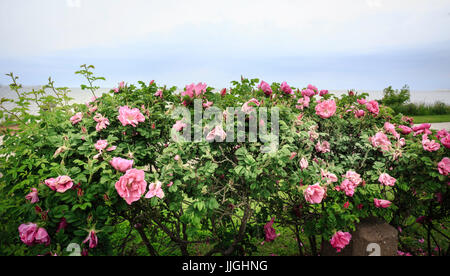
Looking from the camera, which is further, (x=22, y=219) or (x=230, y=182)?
(x=230, y=182)

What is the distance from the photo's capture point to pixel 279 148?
6.40ft

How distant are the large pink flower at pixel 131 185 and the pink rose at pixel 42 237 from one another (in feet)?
1.76

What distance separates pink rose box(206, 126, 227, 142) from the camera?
1.81 m

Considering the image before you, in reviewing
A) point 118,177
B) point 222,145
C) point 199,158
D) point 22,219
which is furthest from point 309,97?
point 22,219

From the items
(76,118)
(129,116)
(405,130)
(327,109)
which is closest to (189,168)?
(129,116)

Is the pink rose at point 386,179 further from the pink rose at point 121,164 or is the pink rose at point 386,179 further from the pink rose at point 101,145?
the pink rose at point 101,145

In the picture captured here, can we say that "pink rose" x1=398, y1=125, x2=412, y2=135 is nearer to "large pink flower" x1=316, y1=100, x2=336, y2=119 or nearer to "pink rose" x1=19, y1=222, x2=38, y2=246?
"large pink flower" x1=316, y1=100, x2=336, y2=119

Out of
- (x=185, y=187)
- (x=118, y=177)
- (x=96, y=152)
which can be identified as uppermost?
(x=96, y=152)

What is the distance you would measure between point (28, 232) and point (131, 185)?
27.6 inches

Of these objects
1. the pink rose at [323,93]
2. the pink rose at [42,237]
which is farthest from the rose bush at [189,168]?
the pink rose at [323,93]

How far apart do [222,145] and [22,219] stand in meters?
1.48

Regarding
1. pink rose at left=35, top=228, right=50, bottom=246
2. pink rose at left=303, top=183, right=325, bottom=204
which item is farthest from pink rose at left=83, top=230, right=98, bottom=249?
pink rose at left=303, top=183, right=325, bottom=204

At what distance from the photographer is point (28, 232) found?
165 centimetres

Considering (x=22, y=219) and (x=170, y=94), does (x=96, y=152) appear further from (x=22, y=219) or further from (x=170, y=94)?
(x=170, y=94)
